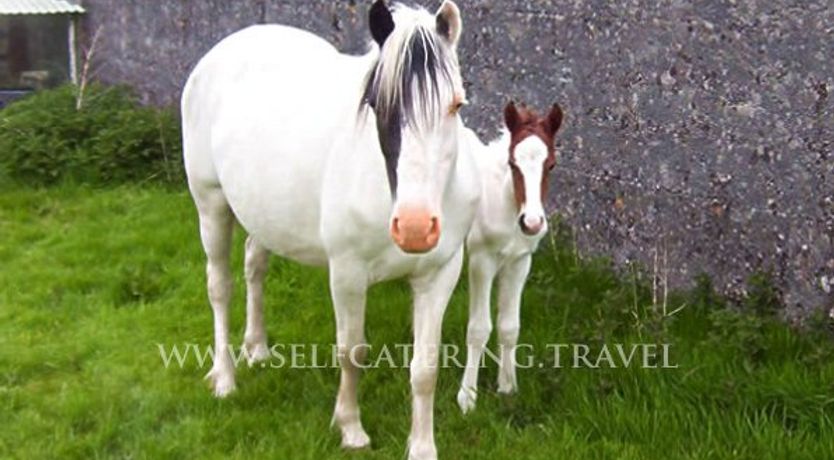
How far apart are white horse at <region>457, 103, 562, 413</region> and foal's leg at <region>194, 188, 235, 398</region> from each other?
111cm

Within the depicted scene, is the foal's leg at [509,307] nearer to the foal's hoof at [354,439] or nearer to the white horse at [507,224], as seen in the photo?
the white horse at [507,224]

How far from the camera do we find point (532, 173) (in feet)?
14.3

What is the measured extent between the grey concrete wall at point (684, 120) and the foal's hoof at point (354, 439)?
6.37ft

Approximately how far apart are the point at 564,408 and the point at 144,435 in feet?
5.68

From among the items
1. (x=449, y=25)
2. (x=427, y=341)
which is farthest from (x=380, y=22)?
(x=427, y=341)

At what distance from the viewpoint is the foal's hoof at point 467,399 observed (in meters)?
4.87

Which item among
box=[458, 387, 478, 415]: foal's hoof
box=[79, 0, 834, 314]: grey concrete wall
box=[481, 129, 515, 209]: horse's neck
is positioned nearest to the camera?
box=[481, 129, 515, 209]: horse's neck

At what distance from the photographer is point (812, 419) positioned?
441 centimetres

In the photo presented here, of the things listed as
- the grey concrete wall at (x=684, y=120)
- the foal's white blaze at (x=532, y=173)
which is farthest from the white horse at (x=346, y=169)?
the grey concrete wall at (x=684, y=120)

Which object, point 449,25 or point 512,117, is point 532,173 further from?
point 449,25

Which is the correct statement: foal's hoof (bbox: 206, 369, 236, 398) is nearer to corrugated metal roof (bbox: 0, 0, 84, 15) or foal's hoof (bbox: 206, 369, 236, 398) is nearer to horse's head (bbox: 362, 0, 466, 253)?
horse's head (bbox: 362, 0, 466, 253)

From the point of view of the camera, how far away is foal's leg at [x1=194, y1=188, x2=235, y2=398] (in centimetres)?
534

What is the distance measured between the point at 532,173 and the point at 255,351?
197 centimetres

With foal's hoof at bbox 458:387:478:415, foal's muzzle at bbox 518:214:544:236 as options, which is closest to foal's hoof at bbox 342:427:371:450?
foal's hoof at bbox 458:387:478:415
